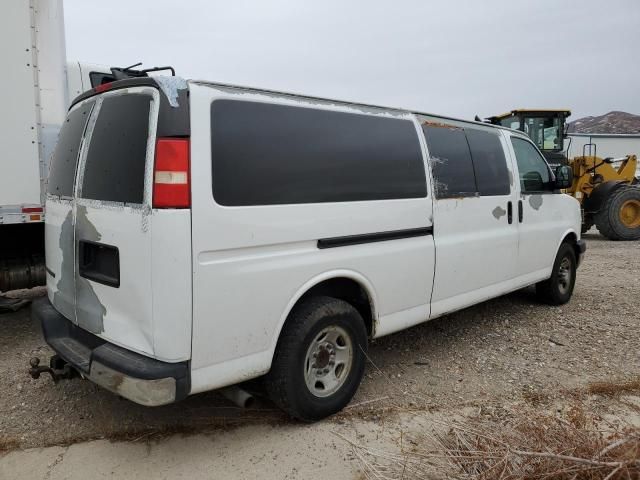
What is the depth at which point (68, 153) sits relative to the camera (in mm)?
3146

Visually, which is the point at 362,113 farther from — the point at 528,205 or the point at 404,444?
the point at 528,205

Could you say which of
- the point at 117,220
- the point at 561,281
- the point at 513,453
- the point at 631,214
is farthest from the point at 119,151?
the point at 631,214

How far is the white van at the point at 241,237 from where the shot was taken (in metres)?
2.37

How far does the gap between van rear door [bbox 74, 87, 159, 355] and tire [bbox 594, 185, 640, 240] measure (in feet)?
40.2

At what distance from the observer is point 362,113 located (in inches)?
130


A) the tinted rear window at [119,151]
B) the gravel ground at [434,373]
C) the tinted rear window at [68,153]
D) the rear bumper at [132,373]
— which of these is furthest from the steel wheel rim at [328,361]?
the tinted rear window at [68,153]

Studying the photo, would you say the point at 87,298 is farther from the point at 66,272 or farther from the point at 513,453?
the point at 513,453

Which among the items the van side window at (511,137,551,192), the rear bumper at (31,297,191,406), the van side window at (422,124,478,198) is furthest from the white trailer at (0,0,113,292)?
the van side window at (511,137,551,192)

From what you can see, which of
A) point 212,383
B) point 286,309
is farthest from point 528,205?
point 212,383

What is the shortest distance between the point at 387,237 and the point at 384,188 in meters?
0.33

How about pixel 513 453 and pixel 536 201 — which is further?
pixel 536 201

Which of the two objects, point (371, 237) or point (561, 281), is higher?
point (371, 237)

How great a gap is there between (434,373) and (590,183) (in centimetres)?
1089

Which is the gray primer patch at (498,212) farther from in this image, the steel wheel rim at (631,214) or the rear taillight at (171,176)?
the steel wheel rim at (631,214)
